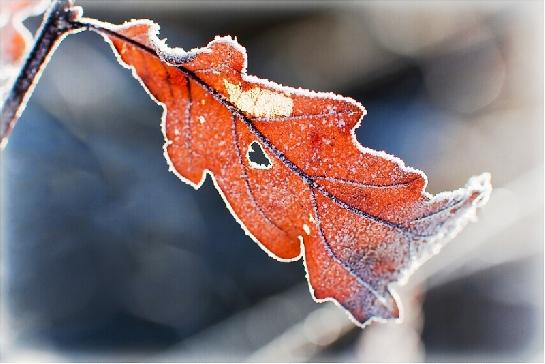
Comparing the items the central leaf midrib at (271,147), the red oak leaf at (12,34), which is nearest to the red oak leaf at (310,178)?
the central leaf midrib at (271,147)

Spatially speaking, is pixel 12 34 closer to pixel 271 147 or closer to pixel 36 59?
pixel 36 59

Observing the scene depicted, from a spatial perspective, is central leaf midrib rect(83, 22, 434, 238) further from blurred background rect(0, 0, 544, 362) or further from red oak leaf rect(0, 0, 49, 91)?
blurred background rect(0, 0, 544, 362)

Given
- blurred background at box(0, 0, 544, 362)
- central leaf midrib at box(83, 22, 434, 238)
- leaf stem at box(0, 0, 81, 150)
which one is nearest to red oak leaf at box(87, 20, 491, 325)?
central leaf midrib at box(83, 22, 434, 238)

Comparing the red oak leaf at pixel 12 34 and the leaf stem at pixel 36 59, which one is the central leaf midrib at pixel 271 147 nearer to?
the leaf stem at pixel 36 59

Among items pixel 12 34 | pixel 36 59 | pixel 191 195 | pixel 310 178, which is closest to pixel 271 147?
pixel 310 178

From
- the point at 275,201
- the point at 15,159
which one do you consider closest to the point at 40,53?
the point at 275,201

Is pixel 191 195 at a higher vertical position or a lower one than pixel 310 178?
higher

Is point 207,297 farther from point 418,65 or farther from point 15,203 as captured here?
point 418,65
